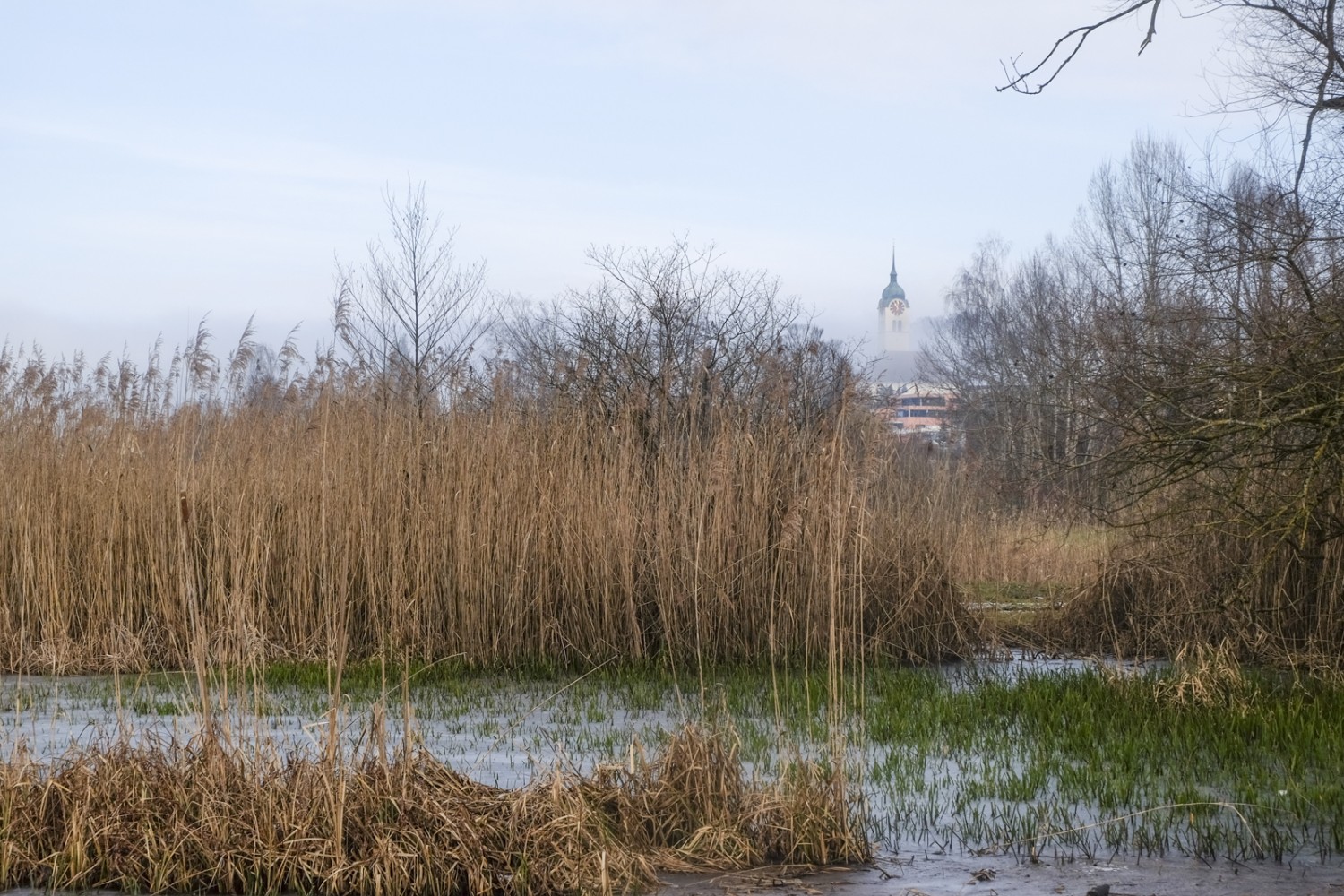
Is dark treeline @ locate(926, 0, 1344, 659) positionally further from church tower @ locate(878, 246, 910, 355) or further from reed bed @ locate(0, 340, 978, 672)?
church tower @ locate(878, 246, 910, 355)

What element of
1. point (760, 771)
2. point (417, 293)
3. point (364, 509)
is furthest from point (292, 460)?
point (417, 293)

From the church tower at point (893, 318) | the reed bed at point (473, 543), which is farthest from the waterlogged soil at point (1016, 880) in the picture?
the church tower at point (893, 318)

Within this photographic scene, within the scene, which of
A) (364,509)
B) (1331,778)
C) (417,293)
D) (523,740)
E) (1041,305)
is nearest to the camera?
(1331,778)

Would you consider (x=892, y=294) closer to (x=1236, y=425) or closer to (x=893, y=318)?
(x=893, y=318)

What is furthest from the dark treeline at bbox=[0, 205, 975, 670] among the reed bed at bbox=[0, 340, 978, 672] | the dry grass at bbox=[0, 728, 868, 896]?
the dry grass at bbox=[0, 728, 868, 896]

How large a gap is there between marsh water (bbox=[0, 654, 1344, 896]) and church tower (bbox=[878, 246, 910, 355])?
400 ft

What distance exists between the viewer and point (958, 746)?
22.7 feet

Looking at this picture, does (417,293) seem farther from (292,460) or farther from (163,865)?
(163,865)

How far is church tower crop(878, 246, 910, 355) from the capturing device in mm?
132625

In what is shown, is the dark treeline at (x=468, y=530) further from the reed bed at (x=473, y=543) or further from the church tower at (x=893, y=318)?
the church tower at (x=893, y=318)

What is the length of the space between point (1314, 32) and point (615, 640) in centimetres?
656

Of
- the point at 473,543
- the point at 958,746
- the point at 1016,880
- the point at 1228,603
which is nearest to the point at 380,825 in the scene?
the point at 1016,880

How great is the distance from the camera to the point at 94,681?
949cm

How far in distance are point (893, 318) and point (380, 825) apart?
149 m
